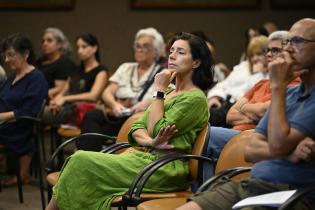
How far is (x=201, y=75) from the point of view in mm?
4098

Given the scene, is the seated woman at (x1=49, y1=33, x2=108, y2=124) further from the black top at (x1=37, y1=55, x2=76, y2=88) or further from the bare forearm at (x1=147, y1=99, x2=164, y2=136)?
the bare forearm at (x1=147, y1=99, x2=164, y2=136)

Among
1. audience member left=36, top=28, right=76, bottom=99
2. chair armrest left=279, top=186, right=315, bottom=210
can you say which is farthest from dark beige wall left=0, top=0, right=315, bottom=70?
chair armrest left=279, top=186, right=315, bottom=210

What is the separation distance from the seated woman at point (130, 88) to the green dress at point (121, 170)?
180 centimetres

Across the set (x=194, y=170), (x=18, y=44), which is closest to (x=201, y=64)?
(x=194, y=170)

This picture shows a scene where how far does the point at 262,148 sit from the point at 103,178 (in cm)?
111

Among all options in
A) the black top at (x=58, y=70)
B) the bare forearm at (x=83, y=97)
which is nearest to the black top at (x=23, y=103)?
the bare forearm at (x=83, y=97)

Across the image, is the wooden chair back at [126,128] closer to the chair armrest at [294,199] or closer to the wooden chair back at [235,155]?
the wooden chair back at [235,155]

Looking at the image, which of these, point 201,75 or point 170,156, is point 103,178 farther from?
point 201,75

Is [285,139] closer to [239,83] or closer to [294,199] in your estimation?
[294,199]

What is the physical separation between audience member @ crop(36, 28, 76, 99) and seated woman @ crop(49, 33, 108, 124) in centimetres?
30

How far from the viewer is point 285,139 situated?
9.52ft

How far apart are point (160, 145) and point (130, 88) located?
214 cm

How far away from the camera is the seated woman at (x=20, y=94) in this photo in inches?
224

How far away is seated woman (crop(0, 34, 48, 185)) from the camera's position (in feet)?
18.7
